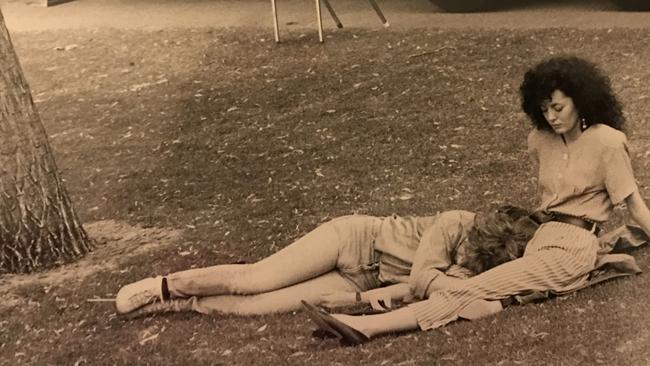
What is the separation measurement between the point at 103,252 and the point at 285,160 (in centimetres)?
131

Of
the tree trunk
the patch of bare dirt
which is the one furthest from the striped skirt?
the tree trunk

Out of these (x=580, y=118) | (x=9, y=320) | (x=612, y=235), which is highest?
(x=580, y=118)

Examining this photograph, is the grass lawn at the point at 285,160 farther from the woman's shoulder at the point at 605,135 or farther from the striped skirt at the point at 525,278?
the woman's shoulder at the point at 605,135

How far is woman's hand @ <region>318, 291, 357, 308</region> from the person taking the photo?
382 cm

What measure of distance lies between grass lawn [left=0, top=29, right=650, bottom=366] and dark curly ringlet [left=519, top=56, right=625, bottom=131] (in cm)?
59

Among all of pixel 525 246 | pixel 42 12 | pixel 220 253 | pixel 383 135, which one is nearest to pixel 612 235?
pixel 525 246

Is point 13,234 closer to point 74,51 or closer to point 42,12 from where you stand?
point 74,51

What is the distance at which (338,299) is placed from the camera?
382cm

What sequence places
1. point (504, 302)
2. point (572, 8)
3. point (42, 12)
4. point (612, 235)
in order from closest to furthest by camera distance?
point (504, 302)
point (612, 235)
point (572, 8)
point (42, 12)

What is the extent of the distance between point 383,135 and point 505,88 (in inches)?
38.4

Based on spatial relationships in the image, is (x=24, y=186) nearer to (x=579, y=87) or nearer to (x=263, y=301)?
(x=263, y=301)

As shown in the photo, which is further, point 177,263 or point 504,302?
point 177,263

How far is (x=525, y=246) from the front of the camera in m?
3.75

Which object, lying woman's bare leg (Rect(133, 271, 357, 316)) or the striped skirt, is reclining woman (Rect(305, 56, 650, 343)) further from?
lying woman's bare leg (Rect(133, 271, 357, 316))
